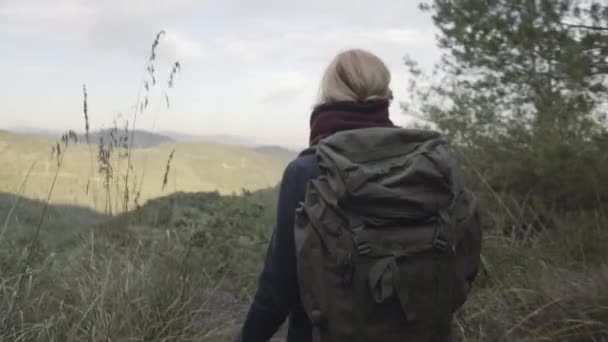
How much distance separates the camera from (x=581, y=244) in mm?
4973

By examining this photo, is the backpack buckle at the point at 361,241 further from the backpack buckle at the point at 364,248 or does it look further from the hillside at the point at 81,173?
the hillside at the point at 81,173

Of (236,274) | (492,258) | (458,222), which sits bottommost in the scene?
(236,274)

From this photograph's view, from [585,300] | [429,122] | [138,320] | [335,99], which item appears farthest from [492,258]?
[429,122]

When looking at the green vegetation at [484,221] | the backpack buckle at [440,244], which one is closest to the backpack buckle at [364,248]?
the backpack buckle at [440,244]

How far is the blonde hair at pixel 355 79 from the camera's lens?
240 cm

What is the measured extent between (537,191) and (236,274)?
2417 millimetres

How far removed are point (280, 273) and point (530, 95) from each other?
4834 mm

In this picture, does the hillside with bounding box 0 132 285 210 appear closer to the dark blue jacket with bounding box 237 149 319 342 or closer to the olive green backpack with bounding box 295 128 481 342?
the dark blue jacket with bounding box 237 149 319 342

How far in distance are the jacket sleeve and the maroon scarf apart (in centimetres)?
19

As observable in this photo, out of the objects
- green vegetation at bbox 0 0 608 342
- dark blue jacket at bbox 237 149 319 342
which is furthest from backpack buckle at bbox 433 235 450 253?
green vegetation at bbox 0 0 608 342

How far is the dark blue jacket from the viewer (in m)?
2.29

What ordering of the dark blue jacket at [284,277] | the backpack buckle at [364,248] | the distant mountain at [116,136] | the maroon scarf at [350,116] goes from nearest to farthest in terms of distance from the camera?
the backpack buckle at [364,248], the dark blue jacket at [284,277], the maroon scarf at [350,116], the distant mountain at [116,136]

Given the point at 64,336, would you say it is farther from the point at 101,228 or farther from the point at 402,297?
the point at 402,297

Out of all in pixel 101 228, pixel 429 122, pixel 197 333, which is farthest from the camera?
pixel 429 122
